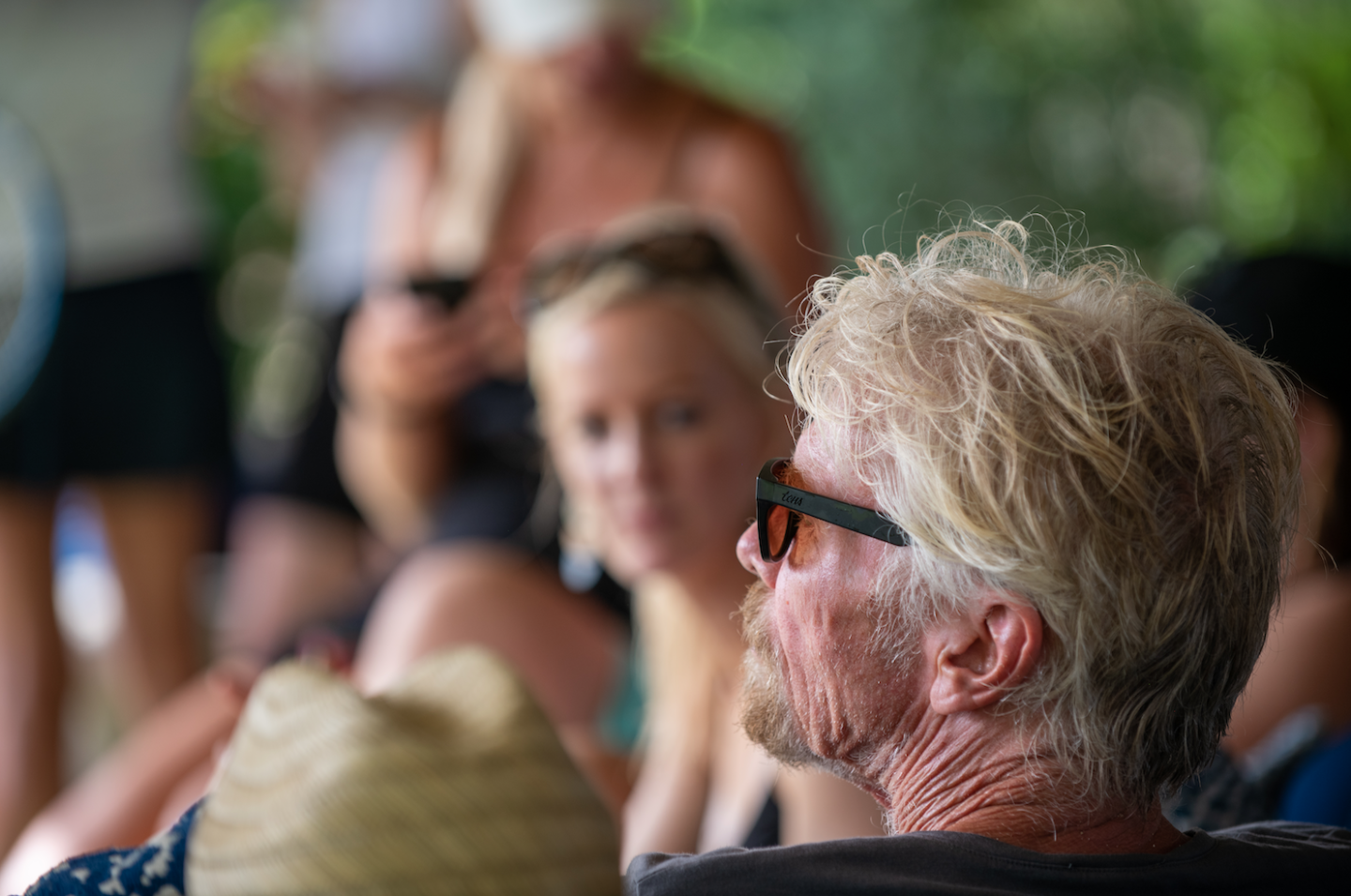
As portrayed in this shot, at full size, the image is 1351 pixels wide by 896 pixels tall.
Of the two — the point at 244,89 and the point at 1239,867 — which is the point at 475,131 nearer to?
the point at 244,89

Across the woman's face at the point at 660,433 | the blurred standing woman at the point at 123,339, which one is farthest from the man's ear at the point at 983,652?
the blurred standing woman at the point at 123,339

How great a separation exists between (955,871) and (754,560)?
0.38m

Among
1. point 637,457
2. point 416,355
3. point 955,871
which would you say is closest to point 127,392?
point 416,355

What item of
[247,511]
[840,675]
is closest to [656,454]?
[840,675]

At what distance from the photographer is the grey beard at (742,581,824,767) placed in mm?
1198

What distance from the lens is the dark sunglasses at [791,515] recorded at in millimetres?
1106

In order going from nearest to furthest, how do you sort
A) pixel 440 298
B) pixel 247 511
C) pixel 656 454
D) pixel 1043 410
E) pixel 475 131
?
pixel 1043 410
pixel 656 454
pixel 440 298
pixel 475 131
pixel 247 511

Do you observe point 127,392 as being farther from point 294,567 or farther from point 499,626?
point 499,626

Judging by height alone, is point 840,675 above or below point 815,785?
above

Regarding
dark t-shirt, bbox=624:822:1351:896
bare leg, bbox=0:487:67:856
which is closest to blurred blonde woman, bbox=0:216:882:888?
bare leg, bbox=0:487:67:856

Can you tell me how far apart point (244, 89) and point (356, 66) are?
103cm

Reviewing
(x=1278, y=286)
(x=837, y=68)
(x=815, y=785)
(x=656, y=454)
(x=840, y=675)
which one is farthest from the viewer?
(x=837, y=68)

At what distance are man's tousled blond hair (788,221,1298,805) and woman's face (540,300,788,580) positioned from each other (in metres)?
→ 0.95

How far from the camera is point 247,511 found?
3.76m
